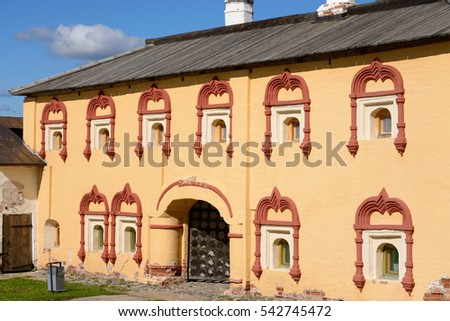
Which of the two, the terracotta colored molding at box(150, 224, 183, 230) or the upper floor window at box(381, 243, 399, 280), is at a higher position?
the terracotta colored molding at box(150, 224, 183, 230)

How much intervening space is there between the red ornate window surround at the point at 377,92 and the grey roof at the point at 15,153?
907cm

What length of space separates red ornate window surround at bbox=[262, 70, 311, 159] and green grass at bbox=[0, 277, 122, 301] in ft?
14.4

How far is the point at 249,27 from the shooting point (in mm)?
19250

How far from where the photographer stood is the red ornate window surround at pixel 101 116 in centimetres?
1866

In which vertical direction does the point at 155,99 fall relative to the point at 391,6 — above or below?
below

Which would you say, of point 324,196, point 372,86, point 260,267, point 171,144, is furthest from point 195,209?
point 372,86

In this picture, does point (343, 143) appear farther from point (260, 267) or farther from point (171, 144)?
point (171, 144)

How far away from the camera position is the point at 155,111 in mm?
17656

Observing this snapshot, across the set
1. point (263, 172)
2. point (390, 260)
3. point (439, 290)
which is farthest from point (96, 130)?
point (439, 290)

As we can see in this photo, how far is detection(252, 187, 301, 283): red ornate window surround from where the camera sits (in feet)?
49.3

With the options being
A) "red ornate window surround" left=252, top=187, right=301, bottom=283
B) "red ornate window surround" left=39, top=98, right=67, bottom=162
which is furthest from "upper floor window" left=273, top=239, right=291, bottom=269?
"red ornate window surround" left=39, top=98, right=67, bottom=162

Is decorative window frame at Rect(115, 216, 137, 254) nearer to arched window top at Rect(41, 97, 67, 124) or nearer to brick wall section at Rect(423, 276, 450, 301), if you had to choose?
arched window top at Rect(41, 97, 67, 124)

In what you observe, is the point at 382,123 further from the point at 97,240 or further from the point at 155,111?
the point at 97,240

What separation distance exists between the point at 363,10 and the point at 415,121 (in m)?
4.37
